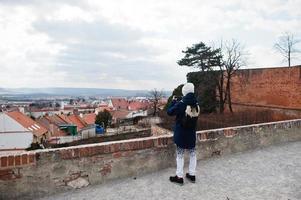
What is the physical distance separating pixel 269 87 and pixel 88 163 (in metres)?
26.2

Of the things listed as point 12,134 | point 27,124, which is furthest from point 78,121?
point 12,134

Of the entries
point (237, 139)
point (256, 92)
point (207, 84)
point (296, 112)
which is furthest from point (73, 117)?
point (237, 139)

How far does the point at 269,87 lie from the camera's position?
2883cm

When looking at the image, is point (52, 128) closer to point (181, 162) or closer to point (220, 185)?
point (181, 162)

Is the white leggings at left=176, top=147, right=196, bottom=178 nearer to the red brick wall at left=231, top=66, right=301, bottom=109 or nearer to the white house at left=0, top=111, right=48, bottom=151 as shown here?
the red brick wall at left=231, top=66, right=301, bottom=109

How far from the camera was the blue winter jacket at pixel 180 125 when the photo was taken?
4977 mm

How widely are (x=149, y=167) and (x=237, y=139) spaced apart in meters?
2.34

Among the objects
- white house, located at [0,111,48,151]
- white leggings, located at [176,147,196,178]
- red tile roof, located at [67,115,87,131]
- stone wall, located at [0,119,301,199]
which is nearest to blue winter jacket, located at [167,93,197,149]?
white leggings, located at [176,147,196,178]

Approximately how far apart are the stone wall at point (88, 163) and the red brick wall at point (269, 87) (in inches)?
857

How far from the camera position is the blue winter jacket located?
16.3ft

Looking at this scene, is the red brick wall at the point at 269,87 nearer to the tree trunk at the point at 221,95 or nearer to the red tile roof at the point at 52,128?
the tree trunk at the point at 221,95

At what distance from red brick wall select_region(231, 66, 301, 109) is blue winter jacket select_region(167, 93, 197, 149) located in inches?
926

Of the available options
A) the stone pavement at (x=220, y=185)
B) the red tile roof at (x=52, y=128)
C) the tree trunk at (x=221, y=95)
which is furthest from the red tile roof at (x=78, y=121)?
the stone pavement at (x=220, y=185)

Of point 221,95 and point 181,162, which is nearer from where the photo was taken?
point 181,162
